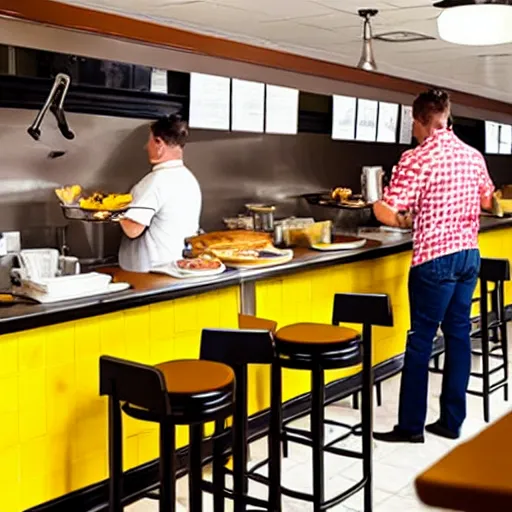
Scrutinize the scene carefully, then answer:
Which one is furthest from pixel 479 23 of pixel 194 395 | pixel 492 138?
pixel 492 138

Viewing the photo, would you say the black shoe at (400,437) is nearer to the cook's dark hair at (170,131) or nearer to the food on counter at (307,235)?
the food on counter at (307,235)

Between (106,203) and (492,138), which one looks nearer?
(106,203)

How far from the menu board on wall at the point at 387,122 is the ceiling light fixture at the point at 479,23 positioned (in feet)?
10.2

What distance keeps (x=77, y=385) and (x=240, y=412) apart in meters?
0.60

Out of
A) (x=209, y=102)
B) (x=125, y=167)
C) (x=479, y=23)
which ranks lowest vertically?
(x=125, y=167)

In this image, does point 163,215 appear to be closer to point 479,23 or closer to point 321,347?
point 321,347

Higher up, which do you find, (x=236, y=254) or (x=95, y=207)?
(x=95, y=207)

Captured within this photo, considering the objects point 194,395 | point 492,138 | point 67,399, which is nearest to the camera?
point 194,395

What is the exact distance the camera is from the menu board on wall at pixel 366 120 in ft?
19.9

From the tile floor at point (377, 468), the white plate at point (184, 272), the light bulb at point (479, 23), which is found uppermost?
the light bulb at point (479, 23)

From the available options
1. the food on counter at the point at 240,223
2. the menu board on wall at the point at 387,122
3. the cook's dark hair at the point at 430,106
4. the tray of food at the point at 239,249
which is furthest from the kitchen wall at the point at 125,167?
the cook's dark hair at the point at 430,106

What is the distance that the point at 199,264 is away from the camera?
338 cm

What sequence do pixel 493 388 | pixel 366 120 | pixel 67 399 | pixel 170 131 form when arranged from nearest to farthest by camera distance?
pixel 67 399 < pixel 170 131 < pixel 493 388 < pixel 366 120

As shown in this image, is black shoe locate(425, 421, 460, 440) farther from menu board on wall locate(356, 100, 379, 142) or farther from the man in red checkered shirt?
menu board on wall locate(356, 100, 379, 142)
